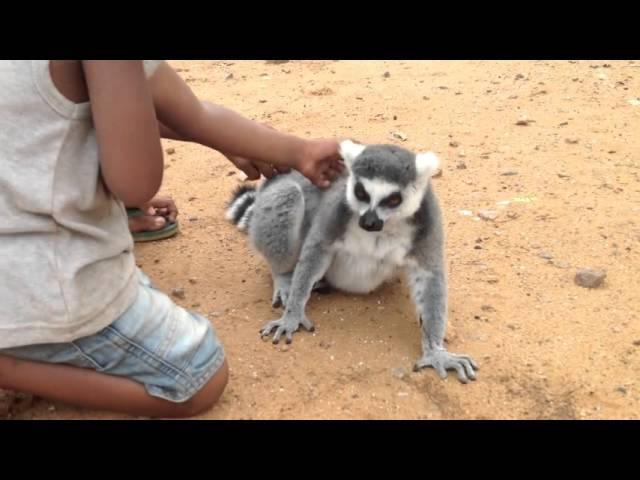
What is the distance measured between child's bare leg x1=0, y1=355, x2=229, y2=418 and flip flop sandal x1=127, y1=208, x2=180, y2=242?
150cm

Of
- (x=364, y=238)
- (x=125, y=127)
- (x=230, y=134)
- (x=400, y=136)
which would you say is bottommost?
(x=400, y=136)

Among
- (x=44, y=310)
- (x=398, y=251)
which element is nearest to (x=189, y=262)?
(x=398, y=251)

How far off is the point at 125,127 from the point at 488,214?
8.30 ft

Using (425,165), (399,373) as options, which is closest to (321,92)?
(425,165)

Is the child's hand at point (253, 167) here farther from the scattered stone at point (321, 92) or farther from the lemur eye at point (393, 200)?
the scattered stone at point (321, 92)

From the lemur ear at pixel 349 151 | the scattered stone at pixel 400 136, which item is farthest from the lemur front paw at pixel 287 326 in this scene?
the scattered stone at pixel 400 136

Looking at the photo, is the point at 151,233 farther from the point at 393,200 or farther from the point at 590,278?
the point at 590,278

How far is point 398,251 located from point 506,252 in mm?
788

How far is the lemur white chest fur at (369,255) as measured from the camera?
10.5ft

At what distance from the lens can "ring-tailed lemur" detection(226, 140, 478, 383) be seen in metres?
3.05

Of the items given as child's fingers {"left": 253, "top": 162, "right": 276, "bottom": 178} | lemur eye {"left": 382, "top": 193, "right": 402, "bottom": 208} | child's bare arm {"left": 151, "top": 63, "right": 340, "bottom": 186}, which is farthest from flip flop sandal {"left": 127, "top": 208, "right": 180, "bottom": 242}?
lemur eye {"left": 382, "top": 193, "right": 402, "bottom": 208}

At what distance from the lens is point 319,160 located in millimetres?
3334

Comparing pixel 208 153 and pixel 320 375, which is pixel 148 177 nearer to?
pixel 320 375

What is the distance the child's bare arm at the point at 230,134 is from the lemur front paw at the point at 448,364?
3.37 ft
